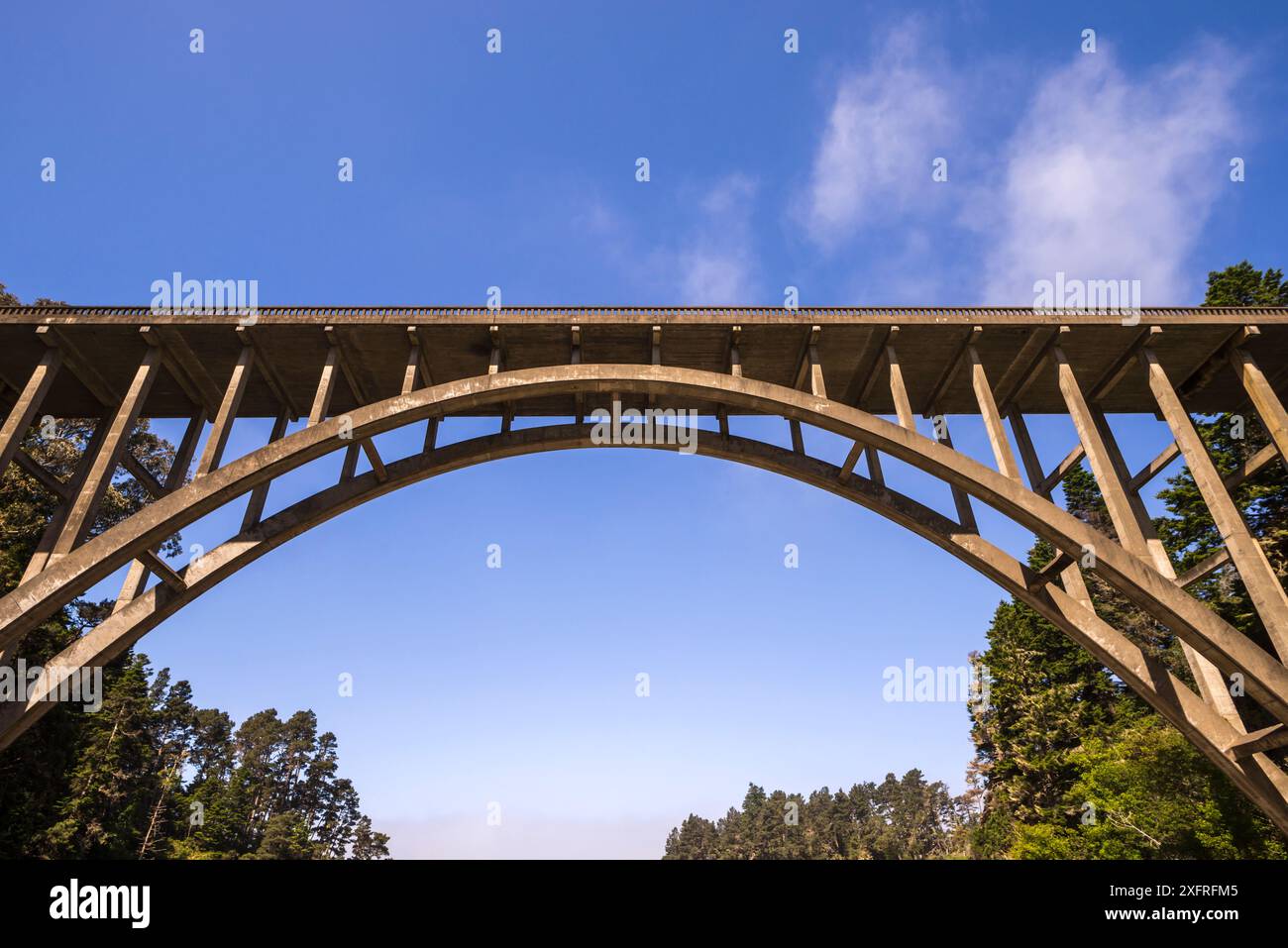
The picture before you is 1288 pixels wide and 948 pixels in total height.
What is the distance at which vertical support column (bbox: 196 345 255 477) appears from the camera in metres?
12.5

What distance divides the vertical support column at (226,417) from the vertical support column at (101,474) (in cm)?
151

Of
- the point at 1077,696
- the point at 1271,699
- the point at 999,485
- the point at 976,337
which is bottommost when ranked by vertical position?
the point at 1077,696

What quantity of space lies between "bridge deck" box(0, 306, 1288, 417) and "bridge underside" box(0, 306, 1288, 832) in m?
0.05

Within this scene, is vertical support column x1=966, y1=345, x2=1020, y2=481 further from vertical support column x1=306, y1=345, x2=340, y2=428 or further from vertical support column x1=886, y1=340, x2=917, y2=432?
vertical support column x1=306, y1=345, x2=340, y2=428

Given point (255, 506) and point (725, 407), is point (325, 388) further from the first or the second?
point (725, 407)

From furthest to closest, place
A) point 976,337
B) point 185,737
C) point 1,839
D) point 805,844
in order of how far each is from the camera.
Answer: point 805,844, point 185,737, point 1,839, point 976,337

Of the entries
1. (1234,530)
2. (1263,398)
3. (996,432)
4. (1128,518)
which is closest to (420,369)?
(996,432)

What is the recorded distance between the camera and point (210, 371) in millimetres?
15656

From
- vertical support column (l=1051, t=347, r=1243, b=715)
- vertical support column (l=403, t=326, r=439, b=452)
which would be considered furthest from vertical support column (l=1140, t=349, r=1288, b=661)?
vertical support column (l=403, t=326, r=439, b=452)

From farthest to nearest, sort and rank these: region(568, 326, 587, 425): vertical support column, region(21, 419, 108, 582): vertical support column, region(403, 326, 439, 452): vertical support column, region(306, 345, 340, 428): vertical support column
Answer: region(568, 326, 587, 425): vertical support column → region(403, 326, 439, 452): vertical support column → region(306, 345, 340, 428): vertical support column → region(21, 419, 108, 582): vertical support column

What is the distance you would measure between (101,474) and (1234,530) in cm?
1969
